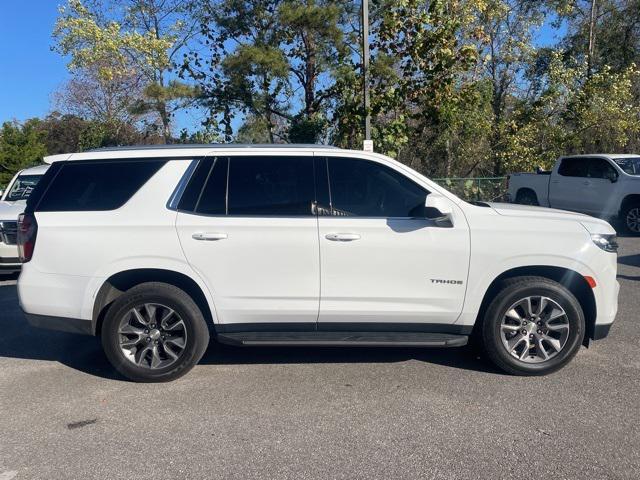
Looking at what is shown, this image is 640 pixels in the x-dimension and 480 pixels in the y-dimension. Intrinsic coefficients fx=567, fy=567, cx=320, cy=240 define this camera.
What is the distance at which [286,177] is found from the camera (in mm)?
4793

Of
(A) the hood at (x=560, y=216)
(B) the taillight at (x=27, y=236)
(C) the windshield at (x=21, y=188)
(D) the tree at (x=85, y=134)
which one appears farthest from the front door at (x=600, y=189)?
(D) the tree at (x=85, y=134)

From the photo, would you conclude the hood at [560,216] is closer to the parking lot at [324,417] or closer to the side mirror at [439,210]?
the side mirror at [439,210]

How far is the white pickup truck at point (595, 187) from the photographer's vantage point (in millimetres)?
13102

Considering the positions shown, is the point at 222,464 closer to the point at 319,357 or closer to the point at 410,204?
the point at 319,357

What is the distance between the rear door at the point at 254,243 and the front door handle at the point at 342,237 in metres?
0.12

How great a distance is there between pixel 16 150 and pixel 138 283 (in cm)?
3240

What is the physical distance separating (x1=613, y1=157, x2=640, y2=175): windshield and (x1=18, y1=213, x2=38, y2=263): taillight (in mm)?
12893

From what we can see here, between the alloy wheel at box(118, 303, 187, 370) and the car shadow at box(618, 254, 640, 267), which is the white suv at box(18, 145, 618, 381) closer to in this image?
the alloy wheel at box(118, 303, 187, 370)

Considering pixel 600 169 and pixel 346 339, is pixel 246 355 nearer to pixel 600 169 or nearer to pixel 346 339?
pixel 346 339

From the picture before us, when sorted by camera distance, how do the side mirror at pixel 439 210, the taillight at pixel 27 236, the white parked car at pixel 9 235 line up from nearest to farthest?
1. the side mirror at pixel 439 210
2. the taillight at pixel 27 236
3. the white parked car at pixel 9 235

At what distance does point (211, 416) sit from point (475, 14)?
2089 centimetres

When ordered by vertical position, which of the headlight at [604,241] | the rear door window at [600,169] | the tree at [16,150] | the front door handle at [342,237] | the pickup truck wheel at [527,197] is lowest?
the pickup truck wheel at [527,197]

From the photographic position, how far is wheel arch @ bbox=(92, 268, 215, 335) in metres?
4.68

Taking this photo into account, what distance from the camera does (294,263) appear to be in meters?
4.57
